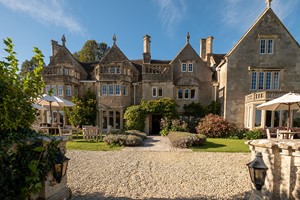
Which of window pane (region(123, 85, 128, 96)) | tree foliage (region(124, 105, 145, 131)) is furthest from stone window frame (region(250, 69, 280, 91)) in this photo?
window pane (region(123, 85, 128, 96))

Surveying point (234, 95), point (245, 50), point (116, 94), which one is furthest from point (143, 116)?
point (245, 50)

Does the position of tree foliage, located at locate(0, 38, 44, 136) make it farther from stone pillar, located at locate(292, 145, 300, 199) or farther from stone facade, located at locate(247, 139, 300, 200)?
stone pillar, located at locate(292, 145, 300, 199)

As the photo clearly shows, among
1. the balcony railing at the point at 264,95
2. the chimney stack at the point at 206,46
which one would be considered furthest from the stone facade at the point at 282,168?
the chimney stack at the point at 206,46

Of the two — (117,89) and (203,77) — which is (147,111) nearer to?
(117,89)

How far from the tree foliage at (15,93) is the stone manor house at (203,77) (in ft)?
54.3

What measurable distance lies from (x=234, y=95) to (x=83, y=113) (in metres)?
18.7

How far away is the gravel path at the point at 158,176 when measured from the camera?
515 centimetres

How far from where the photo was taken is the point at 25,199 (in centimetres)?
335

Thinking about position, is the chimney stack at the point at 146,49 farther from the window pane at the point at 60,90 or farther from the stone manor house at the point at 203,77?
the window pane at the point at 60,90

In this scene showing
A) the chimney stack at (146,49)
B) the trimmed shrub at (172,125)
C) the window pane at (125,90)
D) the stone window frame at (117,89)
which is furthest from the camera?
the chimney stack at (146,49)

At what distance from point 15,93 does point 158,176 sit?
550 centimetres

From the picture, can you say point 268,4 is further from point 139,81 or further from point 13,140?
point 13,140

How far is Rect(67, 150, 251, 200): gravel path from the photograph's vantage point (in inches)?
203

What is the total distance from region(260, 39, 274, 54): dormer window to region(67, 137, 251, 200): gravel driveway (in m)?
14.5
